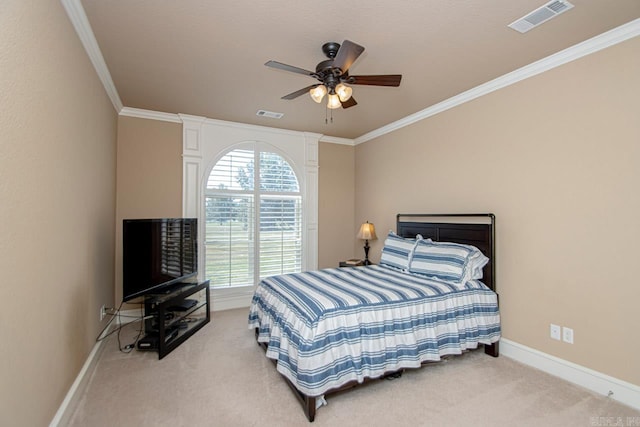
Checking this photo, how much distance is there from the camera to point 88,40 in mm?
2406

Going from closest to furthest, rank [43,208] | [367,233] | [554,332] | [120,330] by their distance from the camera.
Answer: [43,208] < [554,332] < [120,330] < [367,233]

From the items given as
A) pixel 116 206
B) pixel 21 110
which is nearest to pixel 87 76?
pixel 21 110

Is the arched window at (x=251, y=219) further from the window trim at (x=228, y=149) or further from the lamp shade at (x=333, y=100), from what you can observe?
the lamp shade at (x=333, y=100)

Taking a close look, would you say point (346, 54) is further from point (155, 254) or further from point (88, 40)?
point (155, 254)

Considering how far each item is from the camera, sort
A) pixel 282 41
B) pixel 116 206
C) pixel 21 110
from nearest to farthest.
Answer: pixel 21 110 → pixel 282 41 → pixel 116 206

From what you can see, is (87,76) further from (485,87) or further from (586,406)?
(586,406)

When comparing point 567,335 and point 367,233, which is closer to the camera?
point 567,335

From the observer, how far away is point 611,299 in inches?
93.7

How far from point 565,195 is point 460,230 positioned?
3.50ft

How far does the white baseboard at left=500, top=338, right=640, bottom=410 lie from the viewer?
227 cm

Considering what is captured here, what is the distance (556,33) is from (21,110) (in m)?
3.46

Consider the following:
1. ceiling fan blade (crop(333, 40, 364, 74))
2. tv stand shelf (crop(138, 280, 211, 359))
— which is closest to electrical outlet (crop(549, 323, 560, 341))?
ceiling fan blade (crop(333, 40, 364, 74))

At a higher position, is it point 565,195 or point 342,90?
Result: point 342,90

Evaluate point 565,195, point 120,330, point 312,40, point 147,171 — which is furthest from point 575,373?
point 147,171
